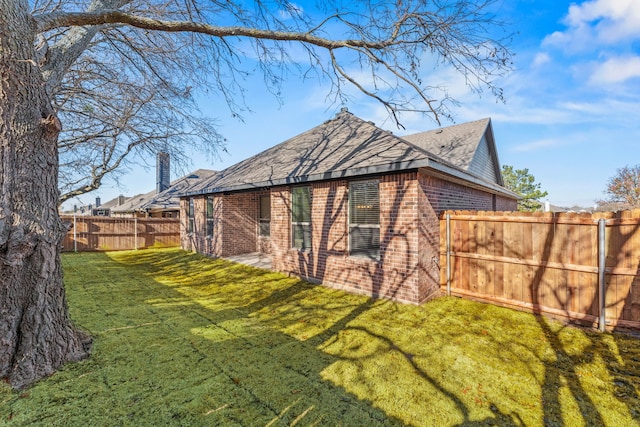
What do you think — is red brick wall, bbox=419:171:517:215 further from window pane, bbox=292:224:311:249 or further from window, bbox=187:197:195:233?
window, bbox=187:197:195:233

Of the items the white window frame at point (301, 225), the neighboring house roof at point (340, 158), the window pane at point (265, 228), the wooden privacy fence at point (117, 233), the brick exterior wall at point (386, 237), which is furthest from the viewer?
the wooden privacy fence at point (117, 233)

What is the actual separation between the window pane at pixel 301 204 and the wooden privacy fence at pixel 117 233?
12562mm

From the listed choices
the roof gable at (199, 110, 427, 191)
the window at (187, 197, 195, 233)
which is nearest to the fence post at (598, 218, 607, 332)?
the roof gable at (199, 110, 427, 191)

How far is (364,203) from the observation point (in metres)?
6.52

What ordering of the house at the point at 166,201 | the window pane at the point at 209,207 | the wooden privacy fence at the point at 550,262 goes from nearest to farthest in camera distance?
1. the wooden privacy fence at the point at 550,262
2. the window pane at the point at 209,207
3. the house at the point at 166,201

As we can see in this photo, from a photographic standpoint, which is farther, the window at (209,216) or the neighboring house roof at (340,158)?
the window at (209,216)

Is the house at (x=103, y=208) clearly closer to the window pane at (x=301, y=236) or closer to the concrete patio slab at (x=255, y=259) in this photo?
the concrete patio slab at (x=255, y=259)

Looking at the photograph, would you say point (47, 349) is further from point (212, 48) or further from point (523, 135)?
point (523, 135)

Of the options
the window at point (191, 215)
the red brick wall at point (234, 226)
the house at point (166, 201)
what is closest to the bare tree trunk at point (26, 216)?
the red brick wall at point (234, 226)

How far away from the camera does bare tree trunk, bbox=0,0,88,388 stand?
2.89m

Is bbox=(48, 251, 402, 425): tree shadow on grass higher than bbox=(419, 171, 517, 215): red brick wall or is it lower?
lower

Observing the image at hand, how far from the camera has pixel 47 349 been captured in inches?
124

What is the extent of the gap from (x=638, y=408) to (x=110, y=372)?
18.5ft

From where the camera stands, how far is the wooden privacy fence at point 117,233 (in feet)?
48.8
